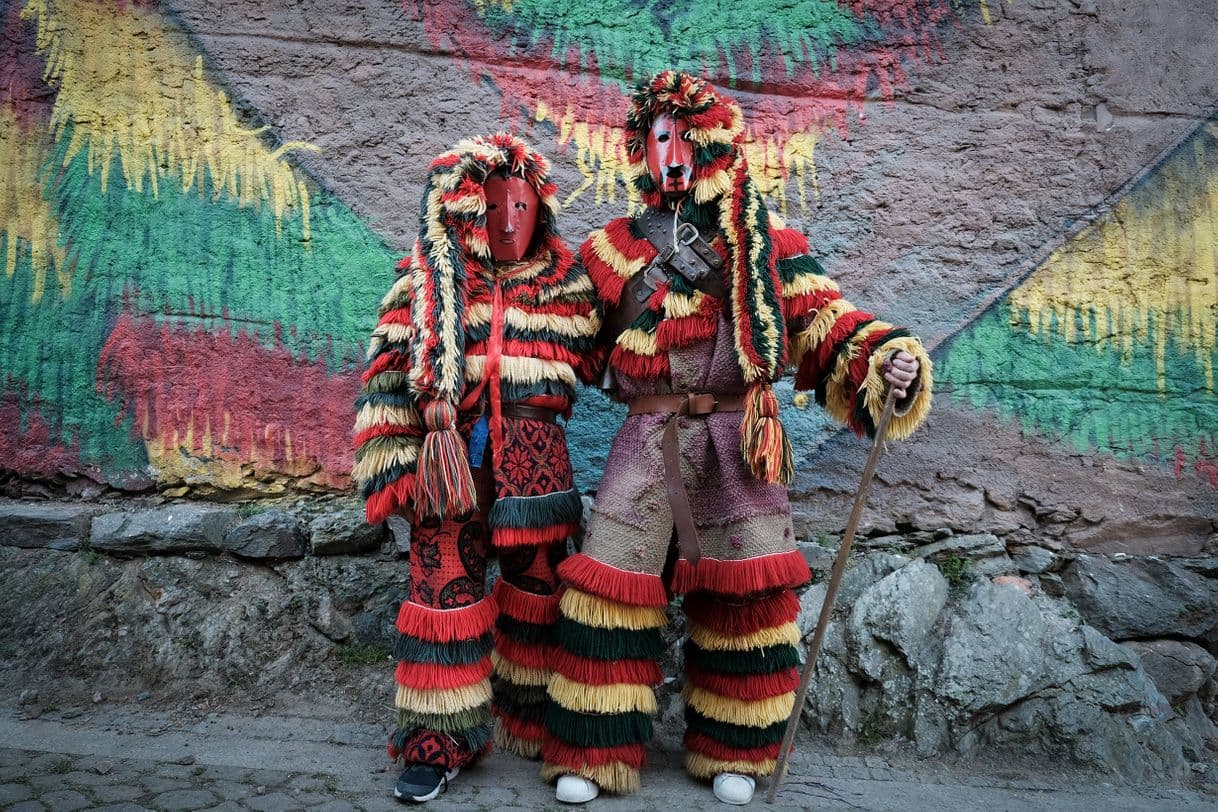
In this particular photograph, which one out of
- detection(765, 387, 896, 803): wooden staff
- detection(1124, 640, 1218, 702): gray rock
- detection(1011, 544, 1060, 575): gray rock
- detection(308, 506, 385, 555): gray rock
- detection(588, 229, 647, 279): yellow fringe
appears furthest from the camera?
detection(308, 506, 385, 555): gray rock

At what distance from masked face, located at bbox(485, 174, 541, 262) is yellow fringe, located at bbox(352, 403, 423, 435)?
0.62 m

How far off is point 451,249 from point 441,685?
1.36 meters

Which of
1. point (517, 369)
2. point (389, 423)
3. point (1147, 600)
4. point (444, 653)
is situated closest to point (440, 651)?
point (444, 653)

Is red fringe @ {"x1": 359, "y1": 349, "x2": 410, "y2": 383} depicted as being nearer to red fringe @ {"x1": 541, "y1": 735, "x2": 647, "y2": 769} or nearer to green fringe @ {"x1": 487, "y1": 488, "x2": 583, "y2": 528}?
green fringe @ {"x1": 487, "y1": 488, "x2": 583, "y2": 528}

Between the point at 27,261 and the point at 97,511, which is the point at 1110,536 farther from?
the point at 27,261

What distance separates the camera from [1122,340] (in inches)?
136

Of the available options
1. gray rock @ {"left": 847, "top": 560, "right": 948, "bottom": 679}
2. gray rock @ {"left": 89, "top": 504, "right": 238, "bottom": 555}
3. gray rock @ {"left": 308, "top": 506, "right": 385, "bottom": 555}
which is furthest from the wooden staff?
gray rock @ {"left": 89, "top": 504, "right": 238, "bottom": 555}

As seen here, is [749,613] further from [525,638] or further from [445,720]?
[445,720]

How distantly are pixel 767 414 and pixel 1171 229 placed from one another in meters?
2.31

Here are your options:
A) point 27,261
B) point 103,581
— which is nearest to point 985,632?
point 103,581

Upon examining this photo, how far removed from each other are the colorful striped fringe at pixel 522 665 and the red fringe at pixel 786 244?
4.49ft

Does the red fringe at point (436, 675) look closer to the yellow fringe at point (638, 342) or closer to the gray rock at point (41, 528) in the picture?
the yellow fringe at point (638, 342)

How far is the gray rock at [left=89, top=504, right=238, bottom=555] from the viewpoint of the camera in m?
3.48

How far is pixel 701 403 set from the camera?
2566mm
